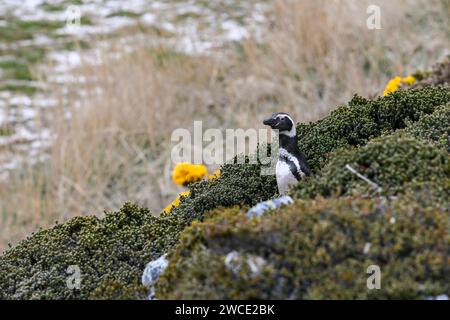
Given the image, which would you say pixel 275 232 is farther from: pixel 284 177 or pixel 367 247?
pixel 284 177

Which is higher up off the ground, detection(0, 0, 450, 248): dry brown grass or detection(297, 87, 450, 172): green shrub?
detection(297, 87, 450, 172): green shrub

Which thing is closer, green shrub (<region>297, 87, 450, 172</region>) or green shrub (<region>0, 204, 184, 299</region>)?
green shrub (<region>0, 204, 184, 299</region>)

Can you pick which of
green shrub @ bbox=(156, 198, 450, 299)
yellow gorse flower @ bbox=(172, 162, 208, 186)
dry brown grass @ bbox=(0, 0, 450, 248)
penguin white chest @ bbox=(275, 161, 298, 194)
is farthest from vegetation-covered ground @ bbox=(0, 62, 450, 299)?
dry brown grass @ bbox=(0, 0, 450, 248)

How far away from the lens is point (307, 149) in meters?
4.85

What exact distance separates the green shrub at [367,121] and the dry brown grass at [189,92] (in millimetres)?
3789

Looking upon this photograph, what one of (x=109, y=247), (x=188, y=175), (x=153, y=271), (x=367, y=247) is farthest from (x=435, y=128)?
(x=188, y=175)

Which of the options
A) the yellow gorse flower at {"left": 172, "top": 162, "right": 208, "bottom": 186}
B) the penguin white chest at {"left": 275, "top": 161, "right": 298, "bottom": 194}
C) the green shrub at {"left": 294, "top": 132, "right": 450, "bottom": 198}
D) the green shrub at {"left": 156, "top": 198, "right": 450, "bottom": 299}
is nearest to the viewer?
the green shrub at {"left": 156, "top": 198, "right": 450, "bottom": 299}

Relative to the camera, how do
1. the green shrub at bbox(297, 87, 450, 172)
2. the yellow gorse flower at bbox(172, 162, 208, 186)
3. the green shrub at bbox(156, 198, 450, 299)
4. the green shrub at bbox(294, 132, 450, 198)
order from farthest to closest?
the yellow gorse flower at bbox(172, 162, 208, 186) < the green shrub at bbox(297, 87, 450, 172) < the green shrub at bbox(294, 132, 450, 198) < the green shrub at bbox(156, 198, 450, 299)

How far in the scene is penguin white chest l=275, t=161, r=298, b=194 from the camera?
13.9ft

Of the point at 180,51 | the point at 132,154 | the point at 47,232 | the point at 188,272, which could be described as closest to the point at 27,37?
the point at 180,51

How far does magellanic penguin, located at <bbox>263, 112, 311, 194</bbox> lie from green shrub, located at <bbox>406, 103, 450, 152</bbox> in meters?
0.69

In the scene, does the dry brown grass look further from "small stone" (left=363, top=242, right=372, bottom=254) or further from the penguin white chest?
"small stone" (left=363, top=242, right=372, bottom=254)

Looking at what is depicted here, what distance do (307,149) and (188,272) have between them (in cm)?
181

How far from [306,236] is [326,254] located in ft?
0.42
